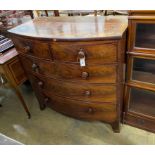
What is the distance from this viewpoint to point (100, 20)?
4.00 feet

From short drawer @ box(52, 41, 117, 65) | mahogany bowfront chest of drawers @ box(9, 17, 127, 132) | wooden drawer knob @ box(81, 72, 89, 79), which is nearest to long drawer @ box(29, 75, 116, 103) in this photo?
mahogany bowfront chest of drawers @ box(9, 17, 127, 132)

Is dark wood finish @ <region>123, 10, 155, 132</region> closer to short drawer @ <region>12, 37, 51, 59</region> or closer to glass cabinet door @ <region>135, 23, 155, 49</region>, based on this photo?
glass cabinet door @ <region>135, 23, 155, 49</region>

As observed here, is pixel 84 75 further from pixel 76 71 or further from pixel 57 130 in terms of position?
pixel 57 130

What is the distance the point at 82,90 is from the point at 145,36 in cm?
60

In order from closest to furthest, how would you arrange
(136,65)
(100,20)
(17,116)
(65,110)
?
(100,20)
(136,65)
(65,110)
(17,116)

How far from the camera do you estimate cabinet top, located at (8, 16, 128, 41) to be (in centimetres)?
99

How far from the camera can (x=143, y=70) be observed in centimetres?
133

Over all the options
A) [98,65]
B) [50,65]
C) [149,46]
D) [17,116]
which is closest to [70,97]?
[50,65]

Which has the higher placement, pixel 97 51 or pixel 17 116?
pixel 97 51

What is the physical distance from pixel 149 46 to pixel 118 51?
10.1 inches

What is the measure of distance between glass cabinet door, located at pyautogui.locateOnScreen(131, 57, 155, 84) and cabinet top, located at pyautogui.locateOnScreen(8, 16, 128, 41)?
14.5 inches

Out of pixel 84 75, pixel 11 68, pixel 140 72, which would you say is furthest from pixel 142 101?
pixel 11 68
